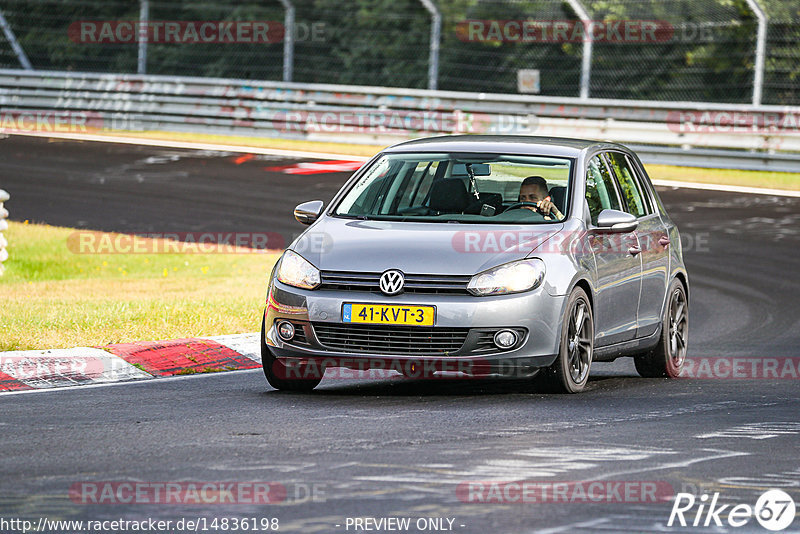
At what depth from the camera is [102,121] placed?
3234cm

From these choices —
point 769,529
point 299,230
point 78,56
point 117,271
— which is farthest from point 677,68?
point 769,529

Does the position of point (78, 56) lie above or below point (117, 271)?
above

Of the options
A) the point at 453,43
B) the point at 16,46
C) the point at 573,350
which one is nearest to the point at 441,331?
the point at 573,350

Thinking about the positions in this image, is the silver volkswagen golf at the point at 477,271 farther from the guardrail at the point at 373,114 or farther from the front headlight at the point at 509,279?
the guardrail at the point at 373,114

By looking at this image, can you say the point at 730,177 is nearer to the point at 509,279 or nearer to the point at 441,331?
the point at 509,279

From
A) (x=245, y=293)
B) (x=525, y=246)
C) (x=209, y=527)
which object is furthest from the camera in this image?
(x=245, y=293)

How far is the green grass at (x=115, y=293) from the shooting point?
1108 cm

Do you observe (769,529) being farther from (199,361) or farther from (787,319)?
(787,319)

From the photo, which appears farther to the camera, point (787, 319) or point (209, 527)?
point (787, 319)

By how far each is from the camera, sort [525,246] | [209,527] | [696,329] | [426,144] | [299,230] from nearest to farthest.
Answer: [209,527]
[525,246]
[426,144]
[696,329]
[299,230]

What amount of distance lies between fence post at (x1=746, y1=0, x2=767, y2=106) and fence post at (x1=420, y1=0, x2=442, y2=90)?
5783 millimetres

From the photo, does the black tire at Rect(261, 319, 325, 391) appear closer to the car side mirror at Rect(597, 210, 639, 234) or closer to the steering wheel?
the steering wheel

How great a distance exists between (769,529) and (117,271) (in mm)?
11946

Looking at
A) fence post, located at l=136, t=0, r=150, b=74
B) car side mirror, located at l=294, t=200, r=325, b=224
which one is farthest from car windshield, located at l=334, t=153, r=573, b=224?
fence post, located at l=136, t=0, r=150, b=74
